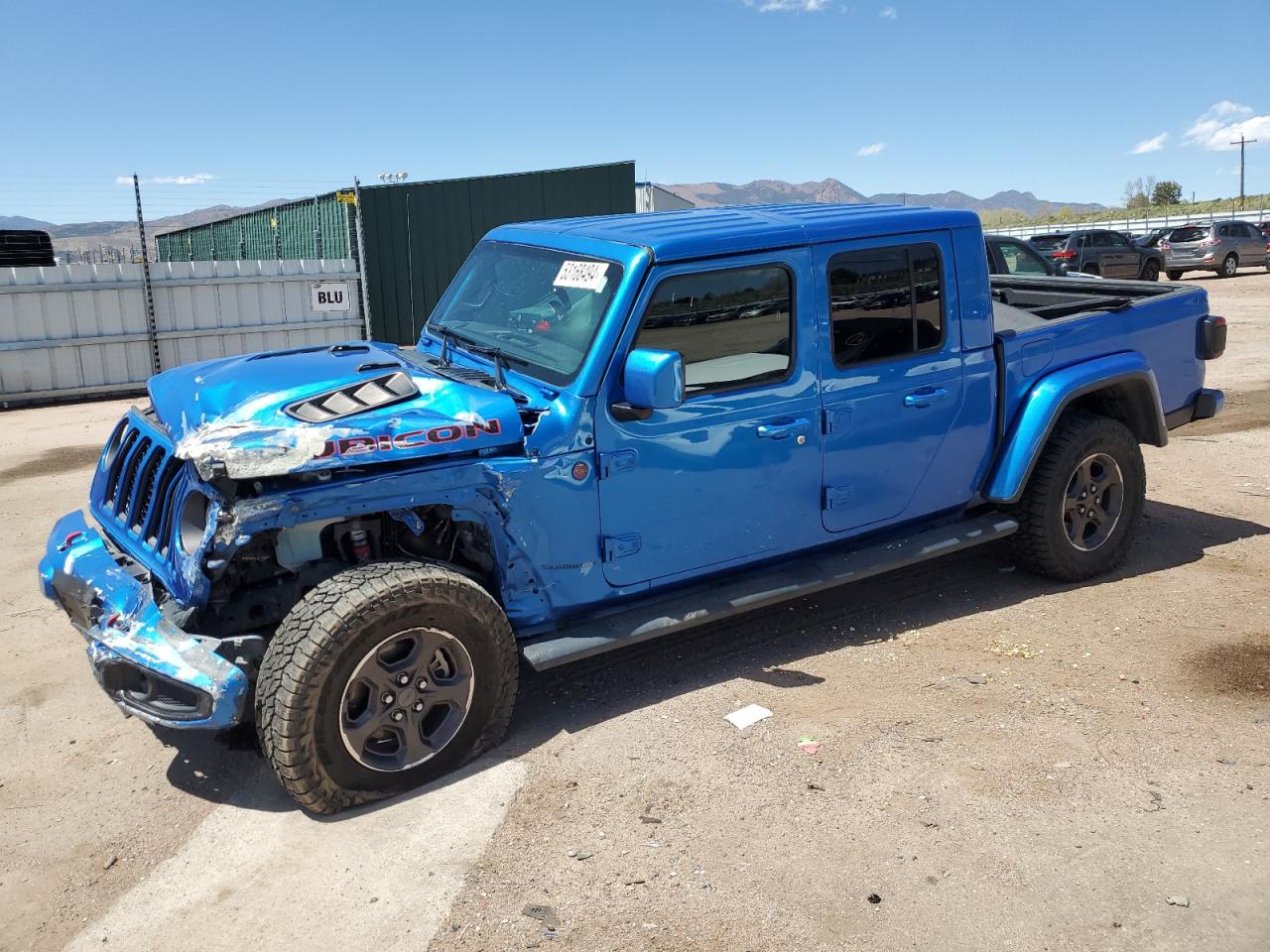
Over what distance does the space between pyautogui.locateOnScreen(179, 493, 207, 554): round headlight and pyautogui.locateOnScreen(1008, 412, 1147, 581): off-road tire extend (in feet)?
12.8

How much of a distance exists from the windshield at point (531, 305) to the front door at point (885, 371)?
3.45 feet

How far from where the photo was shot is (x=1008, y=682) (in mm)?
4551

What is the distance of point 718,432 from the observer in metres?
4.23

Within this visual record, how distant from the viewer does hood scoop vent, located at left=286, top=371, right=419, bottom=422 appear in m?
3.66

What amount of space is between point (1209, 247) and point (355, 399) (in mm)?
27953

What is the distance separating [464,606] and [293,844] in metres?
0.98

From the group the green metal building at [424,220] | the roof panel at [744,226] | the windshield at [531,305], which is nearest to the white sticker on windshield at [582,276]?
the windshield at [531,305]

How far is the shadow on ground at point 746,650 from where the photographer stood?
4.09 m

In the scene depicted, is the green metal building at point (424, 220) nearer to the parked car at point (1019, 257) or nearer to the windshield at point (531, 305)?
the parked car at point (1019, 257)

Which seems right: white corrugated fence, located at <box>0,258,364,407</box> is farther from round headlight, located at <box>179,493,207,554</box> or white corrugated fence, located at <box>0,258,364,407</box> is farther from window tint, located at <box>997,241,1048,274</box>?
round headlight, located at <box>179,493,207,554</box>

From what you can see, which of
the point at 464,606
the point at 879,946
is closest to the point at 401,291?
the point at 464,606

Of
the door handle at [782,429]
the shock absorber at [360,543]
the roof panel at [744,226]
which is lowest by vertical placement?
the shock absorber at [360,543]

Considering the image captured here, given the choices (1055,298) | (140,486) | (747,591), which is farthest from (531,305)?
(1055,298)

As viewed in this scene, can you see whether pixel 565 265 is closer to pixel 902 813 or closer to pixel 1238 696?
pixel 902 813
